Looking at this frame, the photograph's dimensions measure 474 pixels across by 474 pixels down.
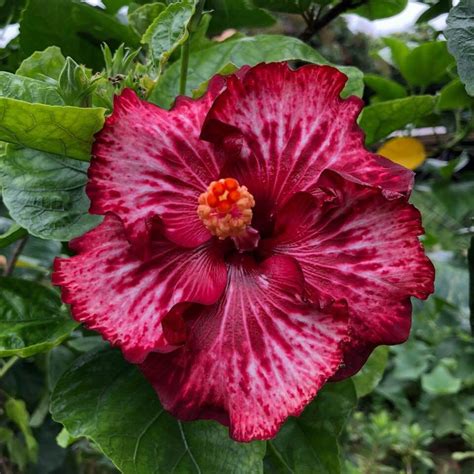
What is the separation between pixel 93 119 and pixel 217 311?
17cm

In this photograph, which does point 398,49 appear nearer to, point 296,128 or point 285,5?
point 285,5

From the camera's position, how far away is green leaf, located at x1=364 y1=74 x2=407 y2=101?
3.02 feet

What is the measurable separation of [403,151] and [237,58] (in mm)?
366

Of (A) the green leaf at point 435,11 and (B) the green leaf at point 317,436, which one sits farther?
(A) the green leaf at point 435,11

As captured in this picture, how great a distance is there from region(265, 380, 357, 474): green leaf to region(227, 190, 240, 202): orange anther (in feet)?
0.74

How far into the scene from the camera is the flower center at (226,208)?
1.59 feet

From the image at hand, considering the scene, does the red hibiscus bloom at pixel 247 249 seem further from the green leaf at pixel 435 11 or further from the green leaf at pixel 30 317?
the green leaf at pixel 435 11

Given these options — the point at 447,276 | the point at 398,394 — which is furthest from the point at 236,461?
the point at 398,394

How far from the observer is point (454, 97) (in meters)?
0.87

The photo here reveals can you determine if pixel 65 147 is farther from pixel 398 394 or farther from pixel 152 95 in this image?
pixel 398 394

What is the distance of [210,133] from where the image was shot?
1.62 feet

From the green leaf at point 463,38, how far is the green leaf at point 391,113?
12 centimetres

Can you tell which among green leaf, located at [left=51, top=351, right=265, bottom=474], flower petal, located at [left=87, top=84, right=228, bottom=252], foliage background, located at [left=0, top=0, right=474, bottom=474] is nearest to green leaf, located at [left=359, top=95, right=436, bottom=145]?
foliage background, located at [left=0, top=0, right=474, bottom=474]

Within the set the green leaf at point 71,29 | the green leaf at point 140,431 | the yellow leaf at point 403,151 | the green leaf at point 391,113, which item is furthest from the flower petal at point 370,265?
the yellow leaf at point 403,151
